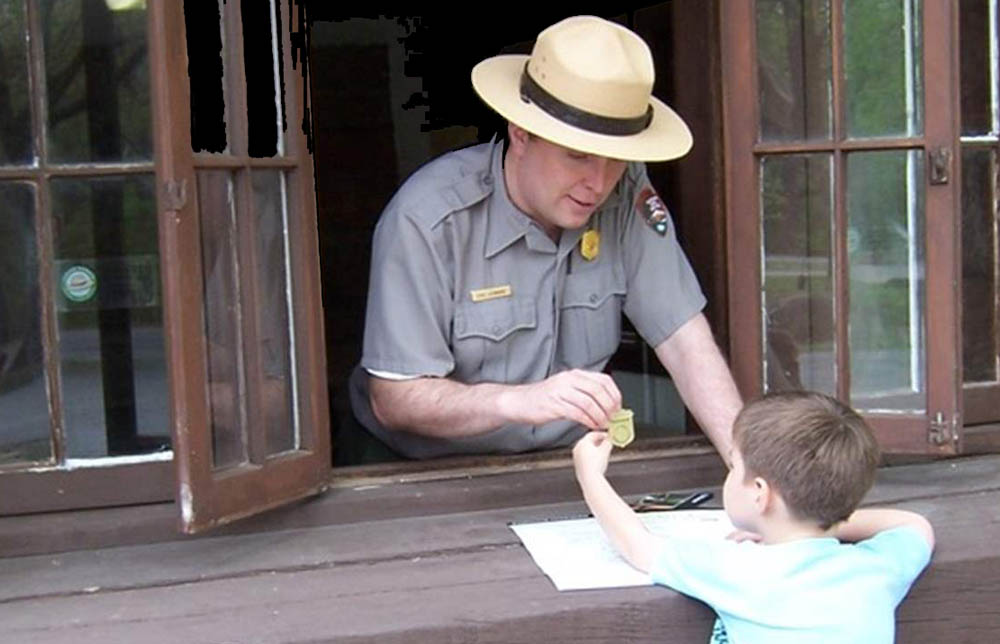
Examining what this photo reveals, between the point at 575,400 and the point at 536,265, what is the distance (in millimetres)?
555

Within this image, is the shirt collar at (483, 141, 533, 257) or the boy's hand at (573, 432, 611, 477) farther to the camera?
the shirt collar at (483, 141, 533, 257)

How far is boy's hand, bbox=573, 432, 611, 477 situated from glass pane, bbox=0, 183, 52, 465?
3.12 feet

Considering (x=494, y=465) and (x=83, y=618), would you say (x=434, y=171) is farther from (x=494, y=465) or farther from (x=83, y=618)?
(x=83, y=618)

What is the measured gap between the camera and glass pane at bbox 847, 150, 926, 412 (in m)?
2.80

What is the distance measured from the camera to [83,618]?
7.04 ft

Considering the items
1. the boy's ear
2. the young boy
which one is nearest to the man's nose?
the young boy

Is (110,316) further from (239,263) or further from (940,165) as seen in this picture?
(940,165)

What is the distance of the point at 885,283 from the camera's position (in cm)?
284

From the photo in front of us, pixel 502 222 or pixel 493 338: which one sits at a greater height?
pixel 502 222

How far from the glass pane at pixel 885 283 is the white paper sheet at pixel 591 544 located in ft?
1.68

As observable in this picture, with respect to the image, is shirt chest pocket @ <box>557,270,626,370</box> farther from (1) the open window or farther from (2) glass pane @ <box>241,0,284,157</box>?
(2) glass pane @ <box>241,0,284,157</box>

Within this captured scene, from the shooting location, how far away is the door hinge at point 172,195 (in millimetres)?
2256

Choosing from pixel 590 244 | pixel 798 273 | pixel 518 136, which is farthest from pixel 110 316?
pixel 798 273

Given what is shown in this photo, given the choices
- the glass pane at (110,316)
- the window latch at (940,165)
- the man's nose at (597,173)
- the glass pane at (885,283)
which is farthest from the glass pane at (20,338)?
the window latch at (940,165)
